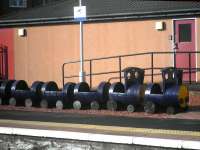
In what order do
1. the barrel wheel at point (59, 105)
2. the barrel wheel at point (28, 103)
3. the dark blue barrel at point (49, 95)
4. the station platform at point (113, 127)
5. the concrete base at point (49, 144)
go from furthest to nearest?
the barrel wheel at point (28, 103), the dark blue barrel at point (49, 95), the barrel wheel at point (59, 105), the concrete base at point (49, 144), the station platform at point (113, 127)

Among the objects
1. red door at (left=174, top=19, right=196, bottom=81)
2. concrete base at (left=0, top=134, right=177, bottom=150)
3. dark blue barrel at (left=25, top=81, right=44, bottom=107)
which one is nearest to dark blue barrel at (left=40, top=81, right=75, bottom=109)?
dark blue barrel at (left=25, top=81, right=44, bottom=107)

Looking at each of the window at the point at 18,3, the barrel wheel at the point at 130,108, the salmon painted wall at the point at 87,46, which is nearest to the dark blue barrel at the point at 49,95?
the barrel wheel at the point at 130,108

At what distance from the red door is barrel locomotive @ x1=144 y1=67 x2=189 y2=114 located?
4.97 meters

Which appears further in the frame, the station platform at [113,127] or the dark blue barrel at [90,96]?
the dark blue barrel at [90,96]

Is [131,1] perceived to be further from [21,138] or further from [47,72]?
[21,138]

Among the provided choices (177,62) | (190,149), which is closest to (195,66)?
(177,62)

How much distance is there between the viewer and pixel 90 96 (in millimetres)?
16500

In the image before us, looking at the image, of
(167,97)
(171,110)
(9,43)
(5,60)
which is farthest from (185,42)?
(5,60)

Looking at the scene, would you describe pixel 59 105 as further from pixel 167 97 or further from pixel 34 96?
pixel 167 97

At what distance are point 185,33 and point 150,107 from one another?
6457 millimetres

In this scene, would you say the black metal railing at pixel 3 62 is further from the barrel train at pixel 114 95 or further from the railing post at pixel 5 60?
the barrel train at pixel 114 95

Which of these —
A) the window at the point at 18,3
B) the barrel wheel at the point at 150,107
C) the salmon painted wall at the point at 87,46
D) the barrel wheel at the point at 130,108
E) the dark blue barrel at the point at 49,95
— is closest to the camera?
the barrel wheel at the point at 150,107

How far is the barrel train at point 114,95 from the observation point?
1500cm

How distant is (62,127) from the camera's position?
10891 millimetres
